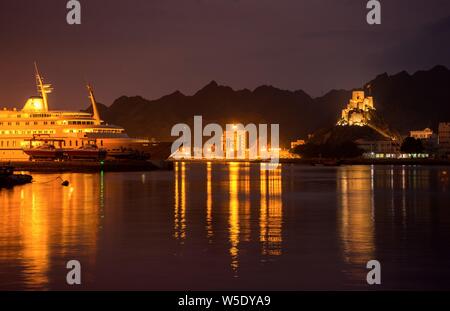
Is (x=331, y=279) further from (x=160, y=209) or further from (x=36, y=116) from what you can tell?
(x=36, y=116)

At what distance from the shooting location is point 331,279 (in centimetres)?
1534

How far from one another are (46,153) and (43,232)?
75734mm

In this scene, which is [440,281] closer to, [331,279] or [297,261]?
[331,279]

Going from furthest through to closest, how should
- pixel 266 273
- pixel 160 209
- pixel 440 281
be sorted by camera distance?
pixel 160 209
pixel 266 273
pixel 440 281

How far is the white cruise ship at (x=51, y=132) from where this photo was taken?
333 feet

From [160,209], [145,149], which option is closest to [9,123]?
[145,149]

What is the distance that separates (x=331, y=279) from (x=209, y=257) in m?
4.15

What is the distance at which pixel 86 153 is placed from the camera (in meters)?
A: 96.4

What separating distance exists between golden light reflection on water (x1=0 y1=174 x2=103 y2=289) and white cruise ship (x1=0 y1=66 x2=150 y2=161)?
6075 cm

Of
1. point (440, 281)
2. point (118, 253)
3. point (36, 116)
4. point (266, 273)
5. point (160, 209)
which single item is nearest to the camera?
point (440, 281)

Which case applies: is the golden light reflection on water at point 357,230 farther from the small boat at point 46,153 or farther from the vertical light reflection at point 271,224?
the small boat at point 46,153

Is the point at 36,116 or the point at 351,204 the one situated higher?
the point at 36,116

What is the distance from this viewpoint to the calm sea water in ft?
50.3
